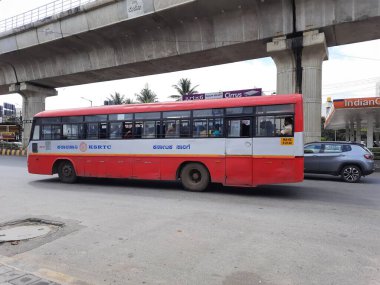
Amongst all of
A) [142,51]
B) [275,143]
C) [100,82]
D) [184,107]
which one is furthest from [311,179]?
[100,82]

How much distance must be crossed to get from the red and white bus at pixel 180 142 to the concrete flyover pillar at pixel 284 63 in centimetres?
790

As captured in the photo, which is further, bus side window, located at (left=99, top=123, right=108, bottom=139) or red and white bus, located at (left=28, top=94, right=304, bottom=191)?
bus side window, located at (left=99, top=123, right=108, bottom=139)

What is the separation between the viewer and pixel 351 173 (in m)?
12.8

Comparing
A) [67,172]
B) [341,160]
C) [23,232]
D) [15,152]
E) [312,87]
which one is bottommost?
[23,232]

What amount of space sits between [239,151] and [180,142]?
6.53 feet

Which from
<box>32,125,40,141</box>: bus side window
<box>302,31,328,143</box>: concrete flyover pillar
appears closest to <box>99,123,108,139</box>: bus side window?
<box>32,125,40,141</box>: bus side window

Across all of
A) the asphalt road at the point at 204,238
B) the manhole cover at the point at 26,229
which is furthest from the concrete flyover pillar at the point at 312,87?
the manhole cover at the point at 26,229

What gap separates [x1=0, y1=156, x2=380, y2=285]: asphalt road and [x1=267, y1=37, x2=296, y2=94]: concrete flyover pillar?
8.27 m

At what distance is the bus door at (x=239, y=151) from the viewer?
9.64 m

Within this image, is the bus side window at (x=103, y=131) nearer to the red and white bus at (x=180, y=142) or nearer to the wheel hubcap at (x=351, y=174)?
the red and white bus at (x=180, y=142)

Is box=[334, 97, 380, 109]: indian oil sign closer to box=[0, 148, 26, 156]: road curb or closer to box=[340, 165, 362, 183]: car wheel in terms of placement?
box=[340, 165, 362, 183]: car wheel

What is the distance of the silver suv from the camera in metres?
12.7

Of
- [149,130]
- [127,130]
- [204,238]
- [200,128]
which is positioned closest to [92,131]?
[127,130]

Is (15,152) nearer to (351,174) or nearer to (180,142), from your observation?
(180,142)
